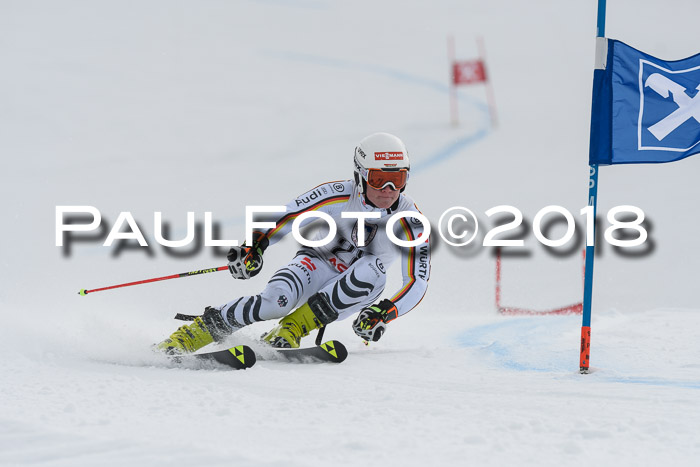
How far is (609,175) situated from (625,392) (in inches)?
426

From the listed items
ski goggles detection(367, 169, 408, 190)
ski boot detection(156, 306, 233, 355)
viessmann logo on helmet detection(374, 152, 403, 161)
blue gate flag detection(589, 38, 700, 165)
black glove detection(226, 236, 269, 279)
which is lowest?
ski boot detection(156, 306, 233, 355)

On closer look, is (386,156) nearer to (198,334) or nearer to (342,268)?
(342,268)

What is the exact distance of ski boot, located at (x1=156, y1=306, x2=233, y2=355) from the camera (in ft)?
15.4

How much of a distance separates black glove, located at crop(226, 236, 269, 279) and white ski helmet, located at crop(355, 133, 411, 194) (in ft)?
2.57

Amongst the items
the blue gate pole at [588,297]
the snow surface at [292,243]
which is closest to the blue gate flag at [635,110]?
the blue gate pole at [588,297]

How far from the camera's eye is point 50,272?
29.9ft

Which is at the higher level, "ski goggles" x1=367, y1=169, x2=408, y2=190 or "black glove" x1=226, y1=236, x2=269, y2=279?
"ski goggles" x1=367, y1=169, x2=408, y2=190

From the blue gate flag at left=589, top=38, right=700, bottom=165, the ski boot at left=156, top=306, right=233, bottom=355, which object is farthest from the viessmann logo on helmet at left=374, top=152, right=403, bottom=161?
the ski boot at left=156, top=306, right=233, bottom=355

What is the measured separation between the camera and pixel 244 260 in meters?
4.88

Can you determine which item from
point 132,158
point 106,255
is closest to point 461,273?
point 106,255

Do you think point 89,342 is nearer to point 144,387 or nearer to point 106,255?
point 144,387

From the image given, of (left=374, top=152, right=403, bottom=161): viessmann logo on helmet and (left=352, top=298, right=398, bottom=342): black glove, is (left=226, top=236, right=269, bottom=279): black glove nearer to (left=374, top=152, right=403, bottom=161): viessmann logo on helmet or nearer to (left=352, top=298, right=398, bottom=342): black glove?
(left=352, top=298, right=398, bottom=342): black glove

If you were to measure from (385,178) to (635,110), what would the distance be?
4.65 feet

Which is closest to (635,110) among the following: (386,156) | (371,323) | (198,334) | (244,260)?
(386,156)
